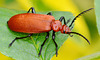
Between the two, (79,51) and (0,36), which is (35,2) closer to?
(79,51)

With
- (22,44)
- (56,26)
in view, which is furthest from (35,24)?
(22,44)

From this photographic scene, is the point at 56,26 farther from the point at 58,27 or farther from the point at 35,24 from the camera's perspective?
the point at 35,24

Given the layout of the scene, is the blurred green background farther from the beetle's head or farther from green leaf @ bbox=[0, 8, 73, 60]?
green leaf @ bbox=[0, 8, 73, 60]

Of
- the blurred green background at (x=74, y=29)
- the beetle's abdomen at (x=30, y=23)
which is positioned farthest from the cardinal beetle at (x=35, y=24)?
the blurred green background at (x=74, y=29)

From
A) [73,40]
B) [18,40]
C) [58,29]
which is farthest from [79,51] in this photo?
[18,40]

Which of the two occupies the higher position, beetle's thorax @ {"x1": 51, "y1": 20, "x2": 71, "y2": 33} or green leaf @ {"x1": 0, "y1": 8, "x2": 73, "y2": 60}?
beetle's thorax @ {"x1": 51, "y1": 20, "x2": 71, "y2": 33}

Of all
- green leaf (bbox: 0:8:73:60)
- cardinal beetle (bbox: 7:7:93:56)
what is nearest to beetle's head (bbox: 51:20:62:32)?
cardinal beetle (bbox: 7:7:93:56)

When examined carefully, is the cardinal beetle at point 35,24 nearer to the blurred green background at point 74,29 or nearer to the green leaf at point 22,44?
the green leaf at point 22,44
